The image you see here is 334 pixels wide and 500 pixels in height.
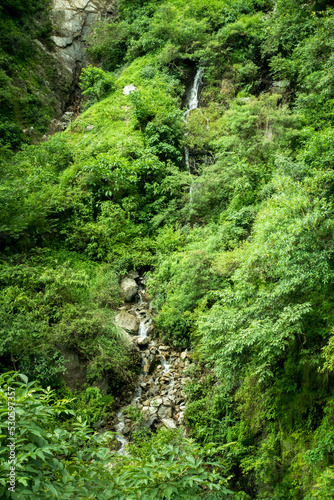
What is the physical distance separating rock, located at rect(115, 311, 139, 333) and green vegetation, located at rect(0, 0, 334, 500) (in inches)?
20.0

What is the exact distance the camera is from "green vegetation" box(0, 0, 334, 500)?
4.47m

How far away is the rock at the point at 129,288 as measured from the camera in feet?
35.9

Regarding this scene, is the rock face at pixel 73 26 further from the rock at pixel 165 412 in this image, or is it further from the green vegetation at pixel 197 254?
the rock at pixel 165 412

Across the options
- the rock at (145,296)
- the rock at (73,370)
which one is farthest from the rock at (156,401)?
the rock at (145,296)

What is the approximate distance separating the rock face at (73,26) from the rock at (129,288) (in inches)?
741

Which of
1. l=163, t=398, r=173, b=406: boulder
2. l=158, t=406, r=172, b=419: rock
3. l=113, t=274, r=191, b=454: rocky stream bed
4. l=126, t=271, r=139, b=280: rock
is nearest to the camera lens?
l=113, t=274, r=191, b=454: rocky stream bed

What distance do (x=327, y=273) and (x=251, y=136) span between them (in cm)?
807

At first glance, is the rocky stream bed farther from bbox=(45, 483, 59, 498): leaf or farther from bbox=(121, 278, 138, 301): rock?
bbox=(45, 483, 59, 498): leaf

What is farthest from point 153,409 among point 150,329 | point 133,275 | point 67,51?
point 67,51

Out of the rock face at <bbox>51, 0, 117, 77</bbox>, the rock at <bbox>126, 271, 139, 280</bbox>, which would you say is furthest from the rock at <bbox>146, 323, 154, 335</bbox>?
the rock face at <bbox>51, 0, 117, 77</bbox>

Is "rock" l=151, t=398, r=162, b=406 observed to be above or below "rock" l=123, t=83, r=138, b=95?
below

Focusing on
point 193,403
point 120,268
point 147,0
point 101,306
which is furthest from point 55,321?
point 147,0

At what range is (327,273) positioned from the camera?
15.0 ft

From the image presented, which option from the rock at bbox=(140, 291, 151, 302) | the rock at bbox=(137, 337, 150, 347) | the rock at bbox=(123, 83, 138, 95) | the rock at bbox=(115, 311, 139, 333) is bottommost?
the rock at bbox=(137, 337, 150, 347)
